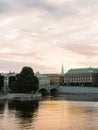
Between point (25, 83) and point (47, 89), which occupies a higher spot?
point (25, 83)

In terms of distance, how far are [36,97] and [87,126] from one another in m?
61.5

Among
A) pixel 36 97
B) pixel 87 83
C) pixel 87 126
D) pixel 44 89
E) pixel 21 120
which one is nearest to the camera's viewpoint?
pixel 87 126

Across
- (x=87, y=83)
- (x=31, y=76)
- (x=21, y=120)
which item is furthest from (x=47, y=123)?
(x=87, y=83)

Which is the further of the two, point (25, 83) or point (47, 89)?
point (47, 89)

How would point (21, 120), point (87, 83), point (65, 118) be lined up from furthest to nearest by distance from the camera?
point (87, 83) → point (65, 118) → point (21, 120)

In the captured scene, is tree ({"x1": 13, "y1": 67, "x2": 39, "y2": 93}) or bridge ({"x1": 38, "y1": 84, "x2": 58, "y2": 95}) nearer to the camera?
tree ({"x1": 13, "y1": 67, "x2": 39, "y2": 93})

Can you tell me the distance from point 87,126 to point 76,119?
23.0ft

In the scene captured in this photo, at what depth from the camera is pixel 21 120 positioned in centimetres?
5125

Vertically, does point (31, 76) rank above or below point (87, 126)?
above

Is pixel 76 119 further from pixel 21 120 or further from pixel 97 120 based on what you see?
pixel 21 120

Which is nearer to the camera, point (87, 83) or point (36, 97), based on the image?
point (36, 97)

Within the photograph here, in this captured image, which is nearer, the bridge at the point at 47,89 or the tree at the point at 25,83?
the tree at the point at 25,83

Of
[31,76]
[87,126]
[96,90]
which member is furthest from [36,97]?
[87,126]

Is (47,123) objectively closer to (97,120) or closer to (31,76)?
(97,120)
